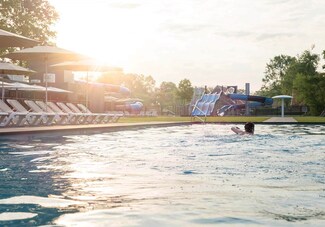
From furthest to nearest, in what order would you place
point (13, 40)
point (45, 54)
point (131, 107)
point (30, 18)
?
point (131, 107)
point (30, 18)
point (45, 54)
point (13, 40)

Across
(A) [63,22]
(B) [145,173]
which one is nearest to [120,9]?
(A) [63,22]

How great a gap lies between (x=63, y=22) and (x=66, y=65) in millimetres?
9454

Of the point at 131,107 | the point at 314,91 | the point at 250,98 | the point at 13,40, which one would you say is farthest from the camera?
the point at 250,98

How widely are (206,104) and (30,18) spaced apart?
2073 centimetres

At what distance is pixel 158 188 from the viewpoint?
17.4 feet

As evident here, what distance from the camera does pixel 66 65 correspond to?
2262 centimetres

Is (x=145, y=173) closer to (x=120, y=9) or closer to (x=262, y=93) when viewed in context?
(x=120, y=9)

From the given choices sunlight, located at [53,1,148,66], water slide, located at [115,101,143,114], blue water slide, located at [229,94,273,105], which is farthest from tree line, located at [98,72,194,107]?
sunlight, located at [53,1,148,66]

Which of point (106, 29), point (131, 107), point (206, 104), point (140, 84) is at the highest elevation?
point (140, 84)

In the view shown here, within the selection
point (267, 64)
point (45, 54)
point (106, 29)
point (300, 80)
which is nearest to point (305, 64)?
point (300, 80)

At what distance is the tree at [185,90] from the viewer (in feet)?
201

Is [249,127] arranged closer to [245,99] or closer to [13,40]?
[13,40]

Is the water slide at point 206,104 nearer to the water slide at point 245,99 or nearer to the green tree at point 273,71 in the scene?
the water slide at point 245,99

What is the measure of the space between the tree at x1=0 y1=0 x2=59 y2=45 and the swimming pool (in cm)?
2017
